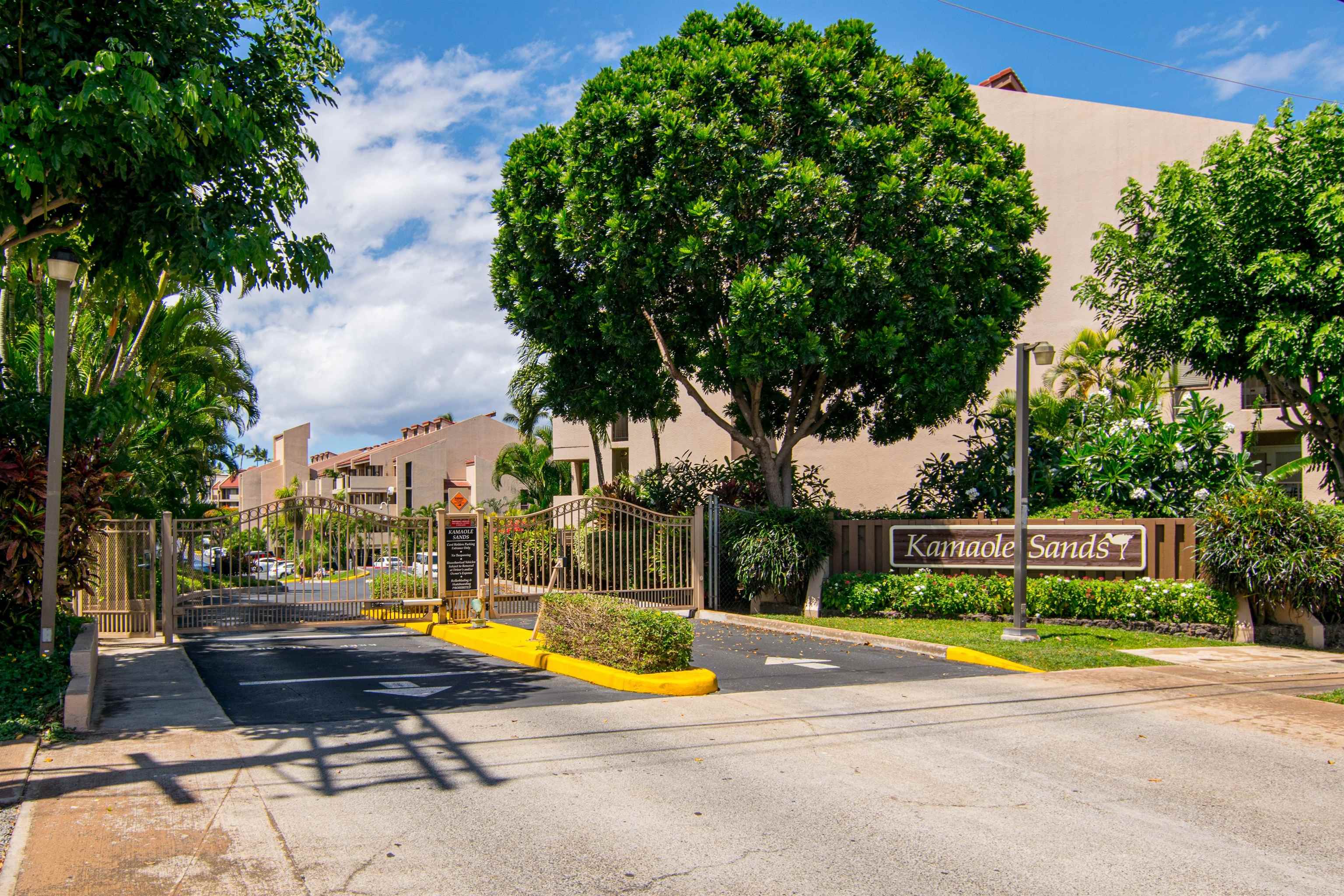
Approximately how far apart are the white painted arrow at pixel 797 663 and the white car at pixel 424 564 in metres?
5.68

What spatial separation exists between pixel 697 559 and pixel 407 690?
28.0ft

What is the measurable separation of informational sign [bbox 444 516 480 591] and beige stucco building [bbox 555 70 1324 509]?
11334 mm

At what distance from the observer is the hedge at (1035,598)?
14.9 metres

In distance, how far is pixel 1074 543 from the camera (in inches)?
640

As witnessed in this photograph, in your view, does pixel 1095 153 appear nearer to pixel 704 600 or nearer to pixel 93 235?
pixel 704 600

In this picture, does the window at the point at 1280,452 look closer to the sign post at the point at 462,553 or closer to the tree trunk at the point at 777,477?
the tree trunk at the point at 777,477

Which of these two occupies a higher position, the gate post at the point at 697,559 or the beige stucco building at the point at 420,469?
the beige stucco building at the point at 420,469

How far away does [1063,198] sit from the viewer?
2805 cm

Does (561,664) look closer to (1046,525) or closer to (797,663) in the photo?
(797,663)

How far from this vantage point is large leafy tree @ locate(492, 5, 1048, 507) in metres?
17.2

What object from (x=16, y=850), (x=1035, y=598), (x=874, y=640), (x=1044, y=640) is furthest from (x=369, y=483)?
(x=16, y=850)

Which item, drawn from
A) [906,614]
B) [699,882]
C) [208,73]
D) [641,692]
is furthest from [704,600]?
Answer: [699,882]

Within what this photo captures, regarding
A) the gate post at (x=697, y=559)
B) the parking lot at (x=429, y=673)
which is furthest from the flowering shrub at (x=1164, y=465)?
the gate post at (x=697, y=559)

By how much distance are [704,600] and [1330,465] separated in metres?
11.6
